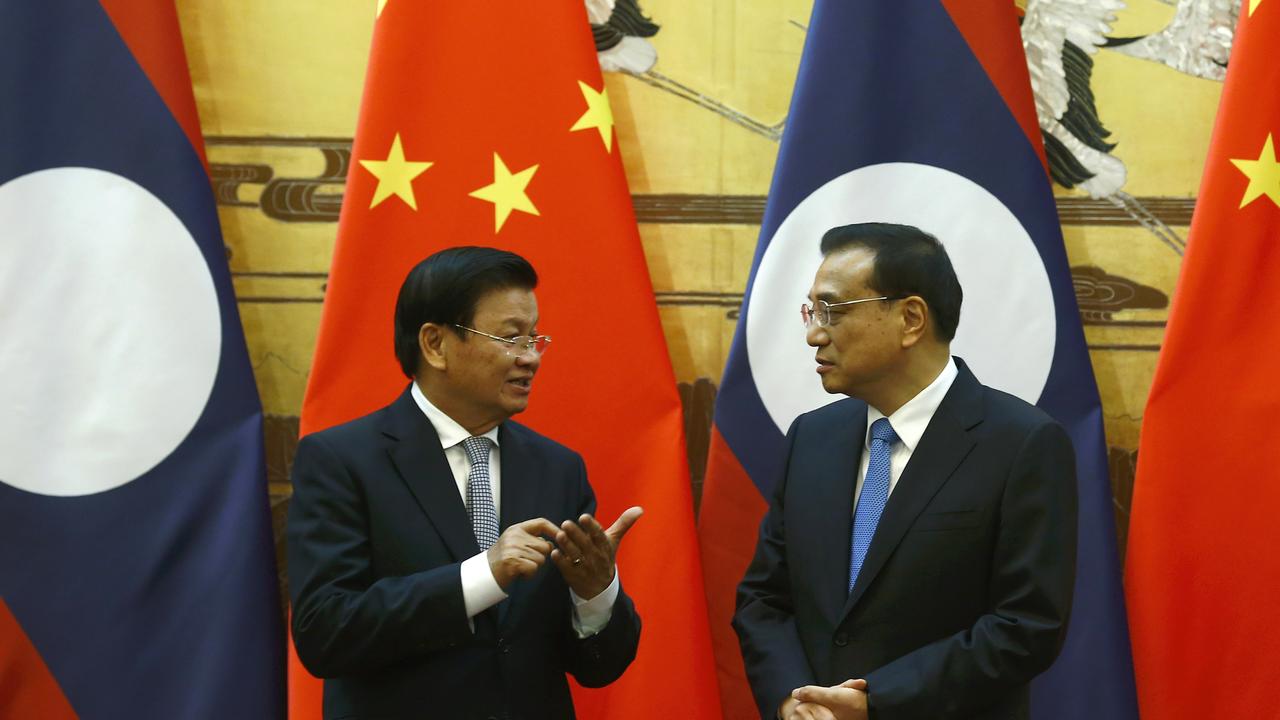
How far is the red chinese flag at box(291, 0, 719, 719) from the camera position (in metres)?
2.79

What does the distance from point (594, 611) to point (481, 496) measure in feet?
0.92

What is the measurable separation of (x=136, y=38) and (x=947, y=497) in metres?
2.20

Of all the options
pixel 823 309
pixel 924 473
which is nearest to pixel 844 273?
pixel 823 309

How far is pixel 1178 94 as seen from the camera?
3064 millimetres

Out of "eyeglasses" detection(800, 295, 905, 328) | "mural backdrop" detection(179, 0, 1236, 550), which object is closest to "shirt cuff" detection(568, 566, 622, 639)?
"eyeglasses" detection(800, 295, 905, 328)

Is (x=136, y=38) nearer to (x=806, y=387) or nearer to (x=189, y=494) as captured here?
(x=189, y=494)

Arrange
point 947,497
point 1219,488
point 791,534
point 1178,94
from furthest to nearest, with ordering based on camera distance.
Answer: point 1178,94 < point 1219,488 < point 791,534 < point 947,497

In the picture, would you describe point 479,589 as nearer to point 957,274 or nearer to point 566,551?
point 566,551

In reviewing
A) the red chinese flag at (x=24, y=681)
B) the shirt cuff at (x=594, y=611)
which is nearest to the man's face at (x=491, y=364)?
the shirt cuff at (x=594, y=611)

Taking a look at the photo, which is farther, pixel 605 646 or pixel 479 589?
pixel 605 646

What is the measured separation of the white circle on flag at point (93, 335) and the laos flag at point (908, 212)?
51.5 inches

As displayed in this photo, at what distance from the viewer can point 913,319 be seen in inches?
80.7

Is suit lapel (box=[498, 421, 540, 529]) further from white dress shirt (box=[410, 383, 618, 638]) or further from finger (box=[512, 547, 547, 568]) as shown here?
finger (box=[512, 547, 547, 568])

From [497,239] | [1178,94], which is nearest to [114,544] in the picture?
[497,239]
